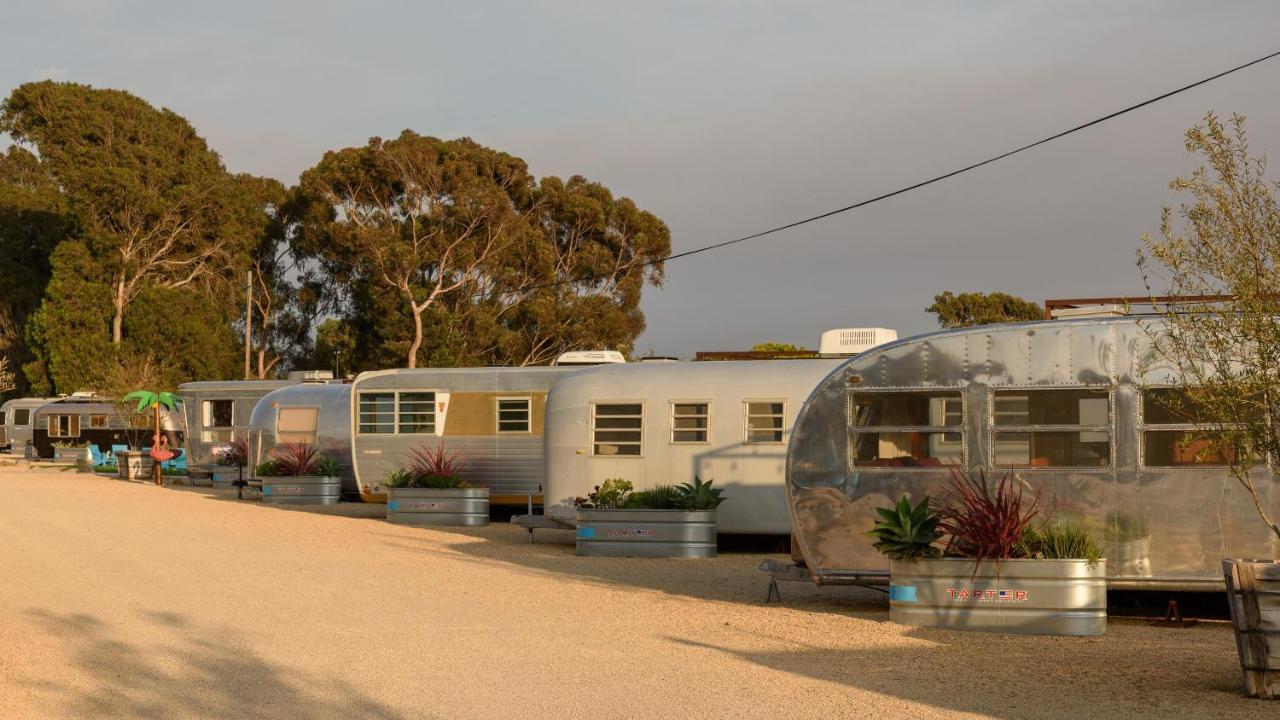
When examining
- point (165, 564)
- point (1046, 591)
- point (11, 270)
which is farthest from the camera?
point (11, 270)

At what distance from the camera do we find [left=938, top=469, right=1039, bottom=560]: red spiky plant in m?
11.5

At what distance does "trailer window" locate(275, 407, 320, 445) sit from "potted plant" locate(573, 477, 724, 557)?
11706mm

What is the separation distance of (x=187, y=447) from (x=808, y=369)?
22785 millimetres

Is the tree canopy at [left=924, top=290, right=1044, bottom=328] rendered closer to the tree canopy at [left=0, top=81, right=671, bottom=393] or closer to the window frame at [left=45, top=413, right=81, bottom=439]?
the tree canopy at [left=0, top=81, right=671, bottom=393]

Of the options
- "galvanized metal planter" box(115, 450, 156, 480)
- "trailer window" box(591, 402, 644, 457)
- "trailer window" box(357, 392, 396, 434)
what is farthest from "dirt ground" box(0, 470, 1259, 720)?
"galvanized metal planter" box(115, 450, 156, 480)

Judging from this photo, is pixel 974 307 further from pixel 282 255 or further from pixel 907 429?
pixel 907 429

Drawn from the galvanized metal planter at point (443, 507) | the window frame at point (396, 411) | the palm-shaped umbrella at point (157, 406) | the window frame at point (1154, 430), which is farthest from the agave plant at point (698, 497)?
the palm-shaped umbrella at point (157, 406)

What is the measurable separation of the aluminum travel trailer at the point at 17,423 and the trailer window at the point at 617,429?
41.6 metres

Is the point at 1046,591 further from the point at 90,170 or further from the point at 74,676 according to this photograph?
the point at 90,170

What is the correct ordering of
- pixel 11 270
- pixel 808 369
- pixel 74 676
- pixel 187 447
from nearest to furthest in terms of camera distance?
pixel 74 676
pixel 808 369
pixel 187 447
pixel 11 270

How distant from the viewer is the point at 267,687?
28.7 feet

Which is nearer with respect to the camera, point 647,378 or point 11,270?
point 647,378

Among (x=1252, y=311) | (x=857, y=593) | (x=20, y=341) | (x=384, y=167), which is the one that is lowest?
(x=857, y=593)

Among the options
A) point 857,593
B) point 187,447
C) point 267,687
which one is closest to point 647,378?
point 857,593
